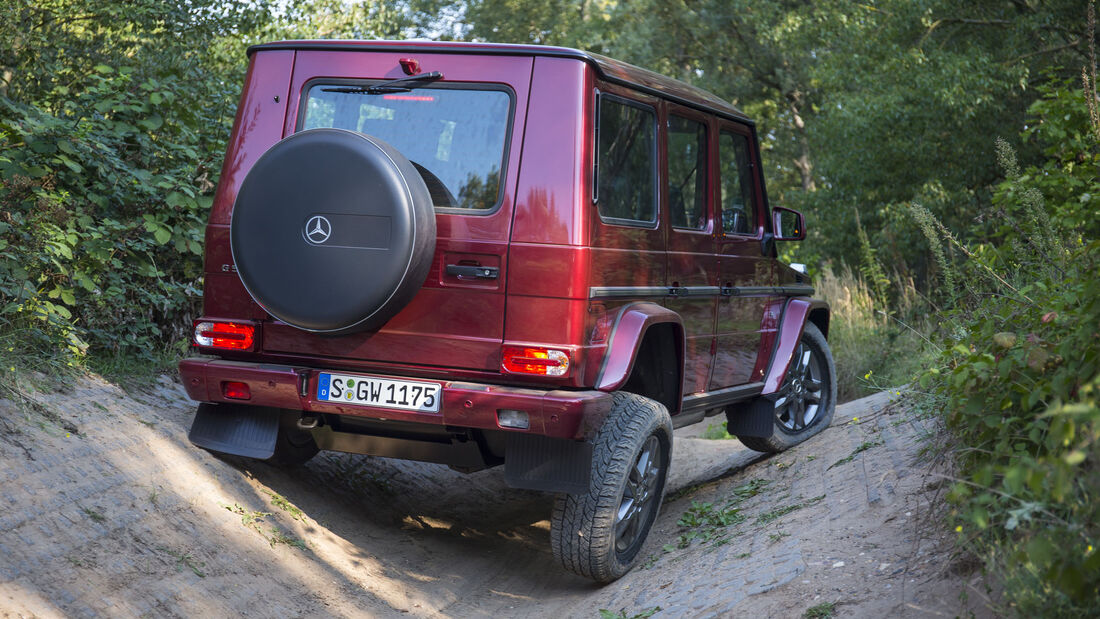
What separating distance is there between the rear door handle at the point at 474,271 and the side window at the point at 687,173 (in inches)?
47.9

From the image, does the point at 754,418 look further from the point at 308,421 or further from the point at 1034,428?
the point at 1034,428

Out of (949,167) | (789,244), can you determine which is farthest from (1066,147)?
(789,244)

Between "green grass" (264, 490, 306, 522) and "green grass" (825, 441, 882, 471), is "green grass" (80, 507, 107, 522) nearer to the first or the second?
"green grass" (264, 490, 306, 522)

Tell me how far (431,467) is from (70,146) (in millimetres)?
2950

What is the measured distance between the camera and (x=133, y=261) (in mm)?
6242

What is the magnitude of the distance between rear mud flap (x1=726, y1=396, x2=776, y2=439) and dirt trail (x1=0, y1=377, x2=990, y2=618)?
231 millimetres

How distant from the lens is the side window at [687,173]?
5.08 meters

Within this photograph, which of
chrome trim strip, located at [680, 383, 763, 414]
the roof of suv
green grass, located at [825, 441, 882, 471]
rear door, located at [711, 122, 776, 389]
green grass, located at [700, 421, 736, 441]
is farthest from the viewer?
green grass, located at [700, 421, 736, 441]

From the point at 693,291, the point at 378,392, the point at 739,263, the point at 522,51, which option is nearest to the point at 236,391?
the point at 378,392

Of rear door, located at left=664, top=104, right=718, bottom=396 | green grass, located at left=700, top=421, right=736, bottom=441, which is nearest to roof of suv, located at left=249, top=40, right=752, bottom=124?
rear door, located at left=664, top=104, right=718, bottom=396

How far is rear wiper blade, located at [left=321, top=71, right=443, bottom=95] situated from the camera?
4359 millimetres

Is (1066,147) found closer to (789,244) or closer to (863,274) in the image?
(863,274)

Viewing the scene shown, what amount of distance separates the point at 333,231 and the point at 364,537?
5.93 ft

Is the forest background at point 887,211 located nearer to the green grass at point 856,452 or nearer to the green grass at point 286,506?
the green grass at point 856,452
